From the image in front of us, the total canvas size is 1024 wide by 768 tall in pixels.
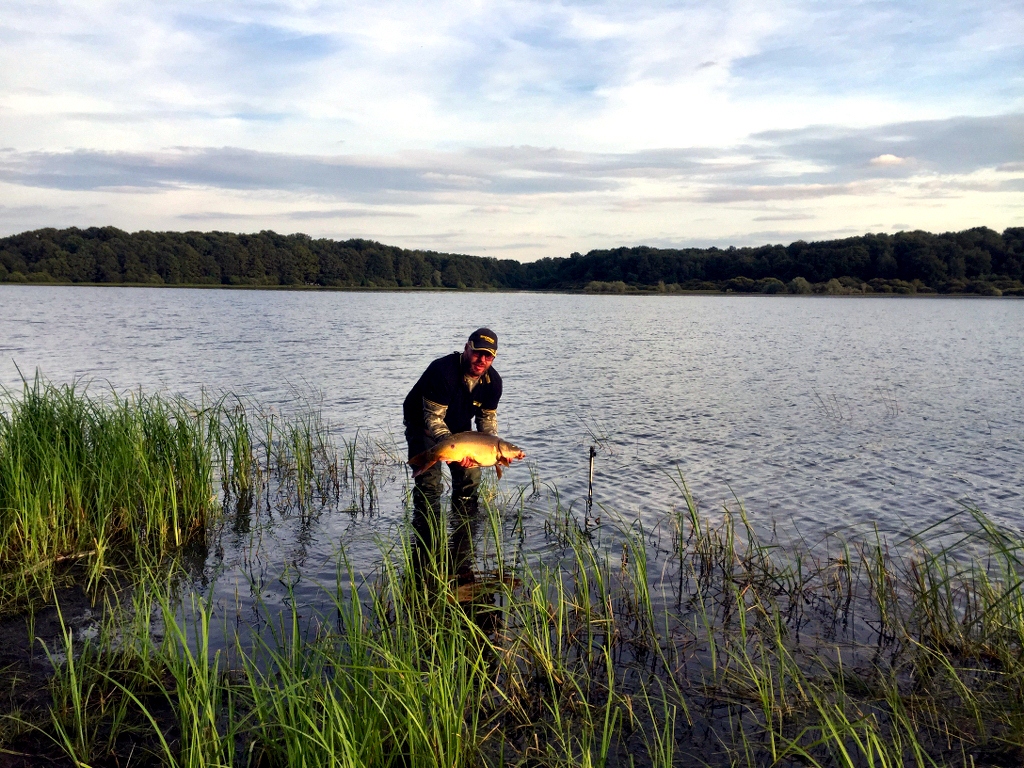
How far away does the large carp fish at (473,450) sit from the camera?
6.99m

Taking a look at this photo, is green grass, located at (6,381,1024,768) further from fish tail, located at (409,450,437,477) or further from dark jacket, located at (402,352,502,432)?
dark jacket, located at (402,352,502,432)

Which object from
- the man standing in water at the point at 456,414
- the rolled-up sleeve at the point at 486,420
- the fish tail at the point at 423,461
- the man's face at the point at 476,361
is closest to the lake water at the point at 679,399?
→ the man standing in water at the point at 456,414

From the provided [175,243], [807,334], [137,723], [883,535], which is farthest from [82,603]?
[175,243]

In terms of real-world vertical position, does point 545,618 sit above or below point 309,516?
above

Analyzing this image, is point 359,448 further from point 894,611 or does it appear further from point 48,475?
point 894,611

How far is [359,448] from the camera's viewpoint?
13.0 metres

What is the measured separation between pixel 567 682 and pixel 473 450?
273 centimetres

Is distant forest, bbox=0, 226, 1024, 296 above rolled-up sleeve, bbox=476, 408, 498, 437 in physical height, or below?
above

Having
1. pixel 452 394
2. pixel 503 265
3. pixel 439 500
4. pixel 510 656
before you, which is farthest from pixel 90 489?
pixel 503 265

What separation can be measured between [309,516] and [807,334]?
41.2 m

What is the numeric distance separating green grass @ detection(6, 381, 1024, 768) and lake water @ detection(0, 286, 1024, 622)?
1.21 m

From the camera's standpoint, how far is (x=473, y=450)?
704 centimetres

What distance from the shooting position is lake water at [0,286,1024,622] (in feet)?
34.4

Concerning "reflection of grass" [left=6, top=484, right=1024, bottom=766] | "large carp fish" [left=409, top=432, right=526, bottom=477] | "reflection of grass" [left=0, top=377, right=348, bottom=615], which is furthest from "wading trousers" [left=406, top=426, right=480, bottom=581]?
"reflection of grass" [left=0, top=377, right=348, bottom=615]
